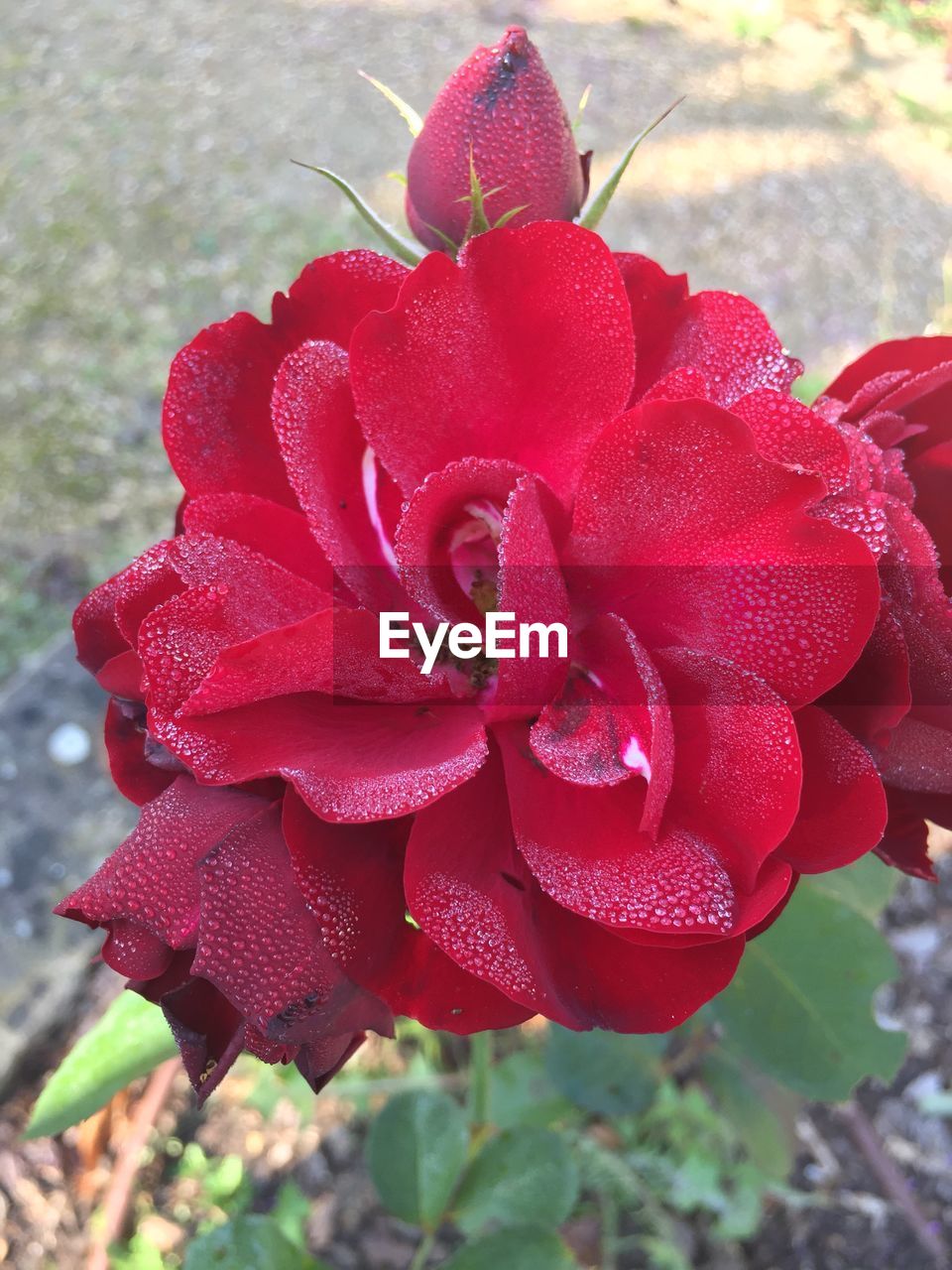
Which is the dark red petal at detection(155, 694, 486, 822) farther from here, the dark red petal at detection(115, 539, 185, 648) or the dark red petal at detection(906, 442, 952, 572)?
the dark red petal at detection(906, 442, 952, 572)

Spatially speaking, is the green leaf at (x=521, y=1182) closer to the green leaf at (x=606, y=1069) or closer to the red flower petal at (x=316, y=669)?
the green leaf at (x=606, y=1069)

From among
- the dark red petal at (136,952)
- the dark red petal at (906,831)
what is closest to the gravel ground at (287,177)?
the dark red petal at (136,952)

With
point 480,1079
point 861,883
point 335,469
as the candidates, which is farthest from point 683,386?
point 480,1079

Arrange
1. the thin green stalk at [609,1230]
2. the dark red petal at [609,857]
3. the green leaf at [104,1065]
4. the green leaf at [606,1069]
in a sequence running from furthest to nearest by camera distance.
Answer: the thin green stalk at [609,1230] → the green leaf at [606,1069] → the green leaf at [104,1065] → the dark red petal at [609,857]

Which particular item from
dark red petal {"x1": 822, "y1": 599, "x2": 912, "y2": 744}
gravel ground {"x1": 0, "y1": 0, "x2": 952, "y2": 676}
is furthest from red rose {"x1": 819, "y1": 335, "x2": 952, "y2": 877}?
gravel ground {"x1": 0, "y1": 0, "x2": 952, "y2": 676}

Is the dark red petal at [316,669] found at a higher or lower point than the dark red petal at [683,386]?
lower

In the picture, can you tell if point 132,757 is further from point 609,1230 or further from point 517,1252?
point 609,1230
